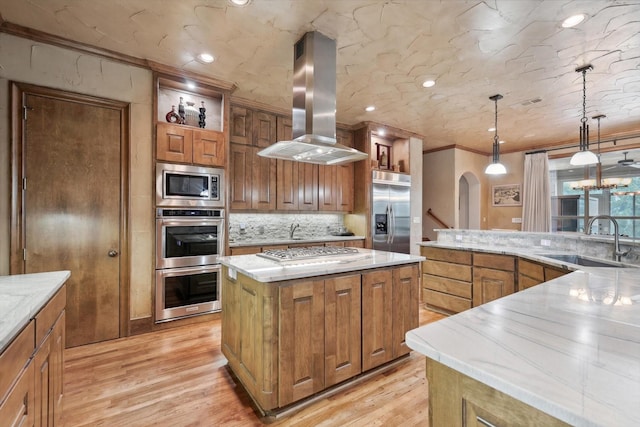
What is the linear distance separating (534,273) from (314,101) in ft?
8.48

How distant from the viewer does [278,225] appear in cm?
470

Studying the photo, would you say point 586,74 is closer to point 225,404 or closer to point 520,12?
point 520,12

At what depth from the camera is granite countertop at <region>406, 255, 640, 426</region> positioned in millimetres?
549

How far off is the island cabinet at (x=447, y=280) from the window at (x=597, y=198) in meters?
3.63

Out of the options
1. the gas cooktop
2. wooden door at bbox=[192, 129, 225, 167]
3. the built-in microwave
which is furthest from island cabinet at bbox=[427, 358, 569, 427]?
wooden door at bbox=[192, 129, 225, 167]

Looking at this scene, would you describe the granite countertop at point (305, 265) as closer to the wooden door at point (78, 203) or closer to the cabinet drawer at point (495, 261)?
the cabinet drawer at point (495, 261)

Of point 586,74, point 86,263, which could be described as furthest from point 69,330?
point 586,74

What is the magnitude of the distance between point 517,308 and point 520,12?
244cm

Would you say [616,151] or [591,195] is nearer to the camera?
[616,151]

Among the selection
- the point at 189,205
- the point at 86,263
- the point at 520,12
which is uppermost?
the point at 520,12

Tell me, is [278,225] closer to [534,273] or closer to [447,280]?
[447,280]

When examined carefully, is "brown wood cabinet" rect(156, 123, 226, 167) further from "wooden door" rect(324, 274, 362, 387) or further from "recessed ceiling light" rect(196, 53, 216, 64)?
"wooden door" rect(324, 274, 362, 387)

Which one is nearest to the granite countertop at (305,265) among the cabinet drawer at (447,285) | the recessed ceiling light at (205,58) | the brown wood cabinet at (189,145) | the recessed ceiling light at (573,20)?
the cabinet drawer at (447,285)

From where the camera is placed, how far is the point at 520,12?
7.41 feet
